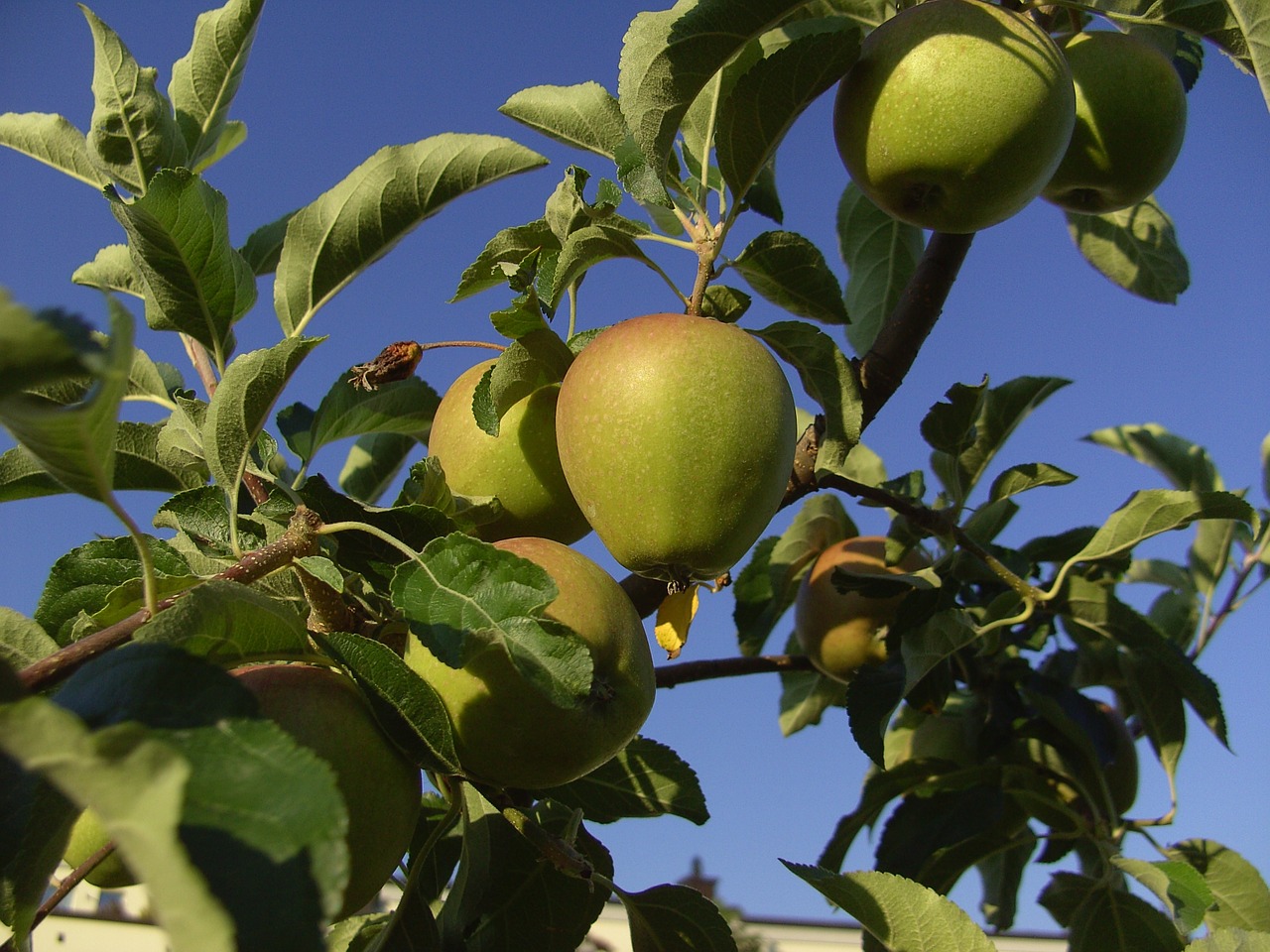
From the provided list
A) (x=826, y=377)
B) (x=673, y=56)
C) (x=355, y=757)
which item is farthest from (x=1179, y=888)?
(x=673, y=56)

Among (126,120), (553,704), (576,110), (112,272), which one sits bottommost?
(553,704)

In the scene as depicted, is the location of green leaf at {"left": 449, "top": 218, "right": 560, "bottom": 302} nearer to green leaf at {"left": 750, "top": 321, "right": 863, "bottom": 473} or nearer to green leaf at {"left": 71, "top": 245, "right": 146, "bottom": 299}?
green leaf at {"left": 750, "top": 321, "right": 863, "bottom": 473}

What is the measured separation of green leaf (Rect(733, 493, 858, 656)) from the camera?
2.54 m

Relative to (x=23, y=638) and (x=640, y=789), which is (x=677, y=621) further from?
(x=23, y=638)

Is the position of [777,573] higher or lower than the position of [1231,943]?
lower

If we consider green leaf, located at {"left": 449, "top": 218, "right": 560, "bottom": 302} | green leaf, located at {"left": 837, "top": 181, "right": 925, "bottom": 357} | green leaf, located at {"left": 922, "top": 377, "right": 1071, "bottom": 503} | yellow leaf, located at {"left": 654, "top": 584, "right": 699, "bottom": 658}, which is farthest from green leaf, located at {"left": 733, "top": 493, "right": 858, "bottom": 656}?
green leaf, located at {"left": 449, "top": 218, "right": 560, "bottom": 302}

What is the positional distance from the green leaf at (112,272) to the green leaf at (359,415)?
1.29ft

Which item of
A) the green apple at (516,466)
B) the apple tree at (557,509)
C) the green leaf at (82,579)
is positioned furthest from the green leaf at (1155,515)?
the green leaf at (82,579)

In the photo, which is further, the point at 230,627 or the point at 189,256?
the point at 189,256

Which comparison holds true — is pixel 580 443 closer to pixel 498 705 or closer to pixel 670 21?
pixel 498 705

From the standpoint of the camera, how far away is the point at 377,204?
1637 mm

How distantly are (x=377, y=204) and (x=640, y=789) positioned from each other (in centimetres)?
96

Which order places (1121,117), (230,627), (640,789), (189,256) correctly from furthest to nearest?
(1121,117)
(640,789)
(189,256)
(230,627)

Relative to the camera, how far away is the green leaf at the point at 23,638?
4.11 ft
